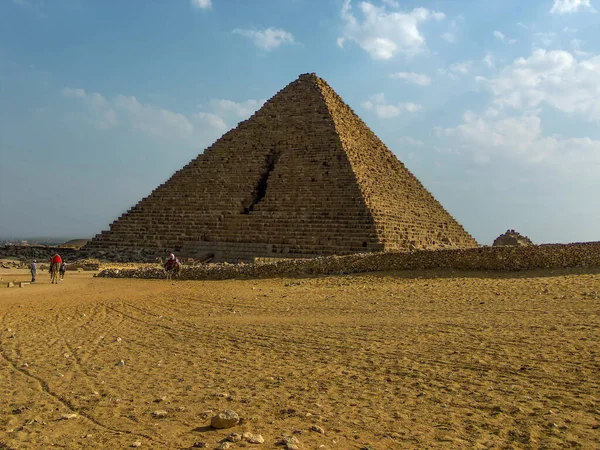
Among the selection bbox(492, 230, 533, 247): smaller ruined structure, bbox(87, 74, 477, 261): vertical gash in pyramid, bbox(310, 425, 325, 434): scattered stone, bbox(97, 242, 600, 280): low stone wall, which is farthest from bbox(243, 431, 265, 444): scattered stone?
bbox(492, 230, 533, 247): smaller ruined structure

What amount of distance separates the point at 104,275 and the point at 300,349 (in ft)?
40.4

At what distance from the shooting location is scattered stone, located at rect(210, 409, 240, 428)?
336 cm

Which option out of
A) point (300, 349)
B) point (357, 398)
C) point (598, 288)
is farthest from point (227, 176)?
point (357, 398)

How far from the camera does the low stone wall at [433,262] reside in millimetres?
11883

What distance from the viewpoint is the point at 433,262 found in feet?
42.0

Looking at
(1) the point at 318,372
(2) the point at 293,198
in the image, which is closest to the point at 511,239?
(2) the point at 293,198

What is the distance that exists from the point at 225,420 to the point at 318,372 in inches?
57.0

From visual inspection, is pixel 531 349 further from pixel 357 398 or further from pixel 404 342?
pixel 357 398

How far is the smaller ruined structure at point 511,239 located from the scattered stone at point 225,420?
28.2 metres

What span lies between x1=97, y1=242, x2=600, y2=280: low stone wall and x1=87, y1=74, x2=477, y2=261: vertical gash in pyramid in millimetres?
5681

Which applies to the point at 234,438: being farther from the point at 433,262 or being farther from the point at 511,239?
the point at 511,239

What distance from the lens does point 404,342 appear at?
5.65m

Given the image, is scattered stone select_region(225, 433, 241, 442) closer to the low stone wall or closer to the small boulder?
the small boulder

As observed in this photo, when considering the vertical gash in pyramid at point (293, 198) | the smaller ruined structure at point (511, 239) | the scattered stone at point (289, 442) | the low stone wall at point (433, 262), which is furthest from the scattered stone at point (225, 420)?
the smaller ruined structure at point (511, 239)
